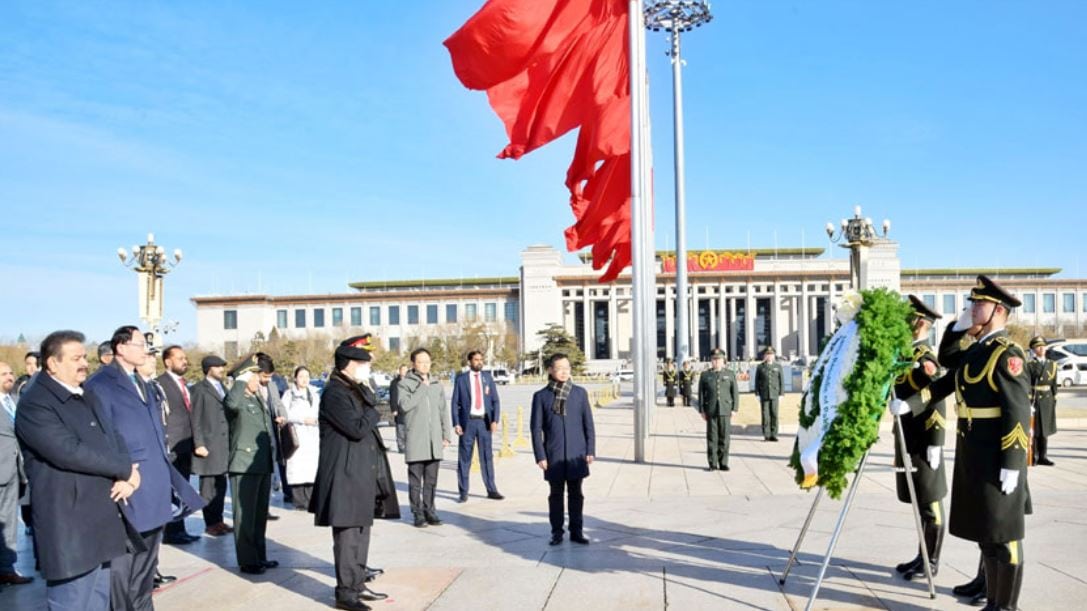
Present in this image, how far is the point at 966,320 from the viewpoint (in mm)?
6039

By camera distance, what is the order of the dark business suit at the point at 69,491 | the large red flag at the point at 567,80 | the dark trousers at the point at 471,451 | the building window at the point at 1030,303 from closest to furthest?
the dark business suit at the point at 69,491
the dark trousers at the point at 471,451
the large red flag at the point at 567,80
the building window at the point at 1030,303

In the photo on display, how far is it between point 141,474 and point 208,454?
3.65 meters

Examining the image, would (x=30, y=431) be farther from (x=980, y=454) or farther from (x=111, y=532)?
(x=980, y=454)

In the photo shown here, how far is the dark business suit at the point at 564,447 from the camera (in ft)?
27.2

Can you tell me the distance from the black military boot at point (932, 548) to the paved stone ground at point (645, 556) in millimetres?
156

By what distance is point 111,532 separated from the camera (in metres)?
4.76

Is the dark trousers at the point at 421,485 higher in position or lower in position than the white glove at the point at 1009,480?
lower

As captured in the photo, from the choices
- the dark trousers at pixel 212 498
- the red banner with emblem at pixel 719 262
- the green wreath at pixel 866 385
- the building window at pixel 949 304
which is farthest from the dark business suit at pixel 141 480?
the building window at pixel 949 304

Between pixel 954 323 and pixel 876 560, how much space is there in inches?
84.4

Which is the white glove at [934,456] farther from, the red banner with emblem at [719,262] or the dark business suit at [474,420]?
the red banner with emblem at [719,262]

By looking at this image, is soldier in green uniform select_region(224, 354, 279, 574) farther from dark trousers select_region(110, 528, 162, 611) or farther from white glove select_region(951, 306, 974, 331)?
white glove select_region(951, 306, 974, 331)

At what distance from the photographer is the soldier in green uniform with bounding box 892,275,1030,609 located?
5.44 metres

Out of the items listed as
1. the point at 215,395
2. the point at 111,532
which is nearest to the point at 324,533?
the point at 215,395

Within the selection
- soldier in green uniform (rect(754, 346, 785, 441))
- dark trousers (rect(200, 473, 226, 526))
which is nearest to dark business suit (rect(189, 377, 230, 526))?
dark trousers (rect(200, 473, 226, 526))
